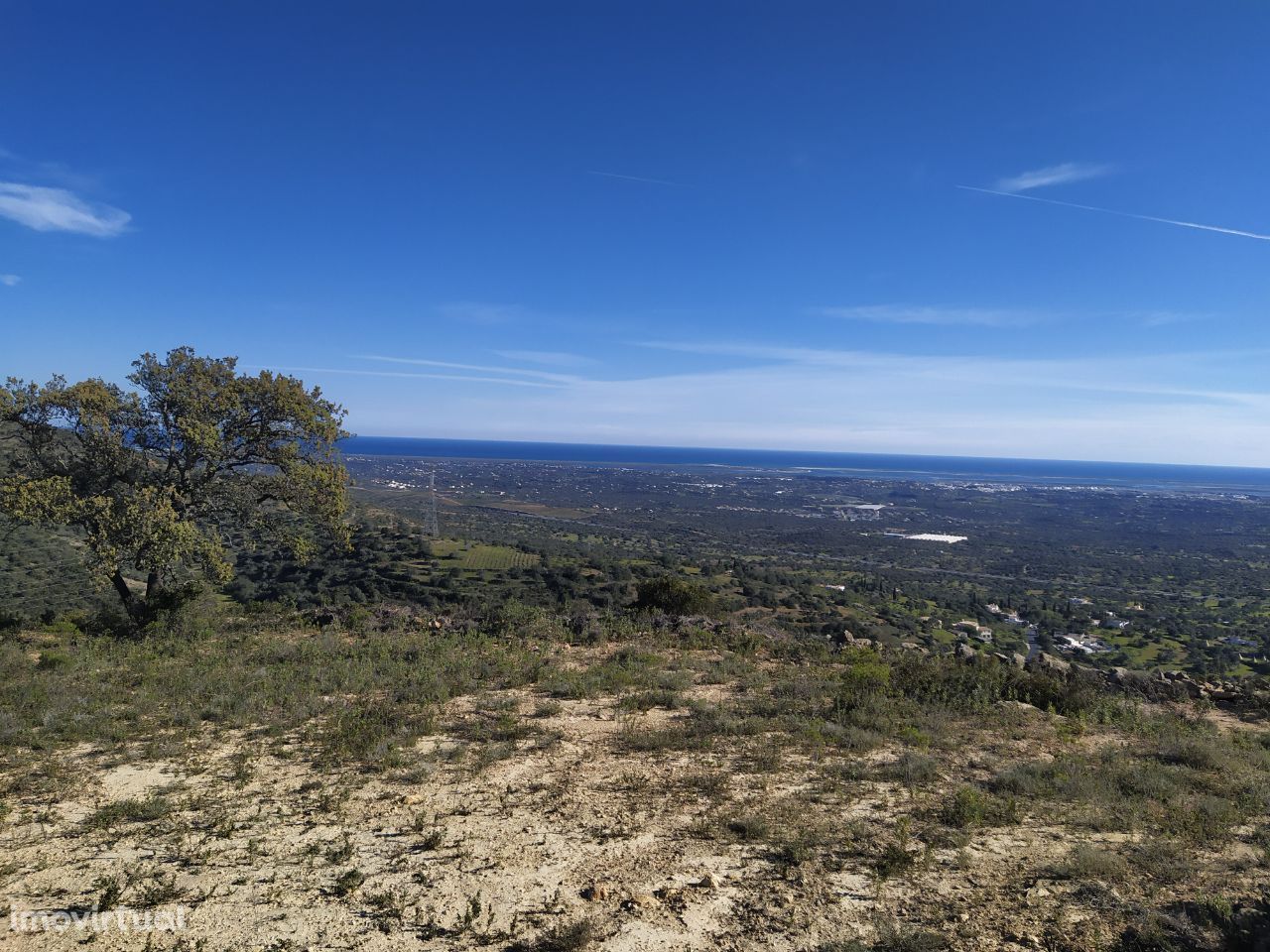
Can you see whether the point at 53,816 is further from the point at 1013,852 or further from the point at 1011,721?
the point at 1011,721

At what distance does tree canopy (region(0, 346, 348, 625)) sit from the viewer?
11797mm

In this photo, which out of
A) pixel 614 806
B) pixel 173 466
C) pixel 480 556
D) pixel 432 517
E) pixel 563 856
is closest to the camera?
pixel 563 856

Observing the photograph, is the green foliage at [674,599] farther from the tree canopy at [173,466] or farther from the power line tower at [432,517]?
the power line tower at [432,517]

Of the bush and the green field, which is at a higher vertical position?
the bush

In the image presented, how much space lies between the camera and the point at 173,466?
1337 centimetres

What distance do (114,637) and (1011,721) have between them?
1617cm

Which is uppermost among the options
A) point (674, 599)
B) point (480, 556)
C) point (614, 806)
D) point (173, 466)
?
point (173, 466)

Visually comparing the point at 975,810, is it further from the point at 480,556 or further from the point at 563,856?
the point at 480,556

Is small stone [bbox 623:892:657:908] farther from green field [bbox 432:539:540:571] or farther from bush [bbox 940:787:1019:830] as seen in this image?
green field [bbox 432:539:540:571]

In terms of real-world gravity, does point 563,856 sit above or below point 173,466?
below

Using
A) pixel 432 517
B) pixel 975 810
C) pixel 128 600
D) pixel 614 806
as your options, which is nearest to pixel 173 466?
pixel 128 600

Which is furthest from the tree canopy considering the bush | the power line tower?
the power line tower

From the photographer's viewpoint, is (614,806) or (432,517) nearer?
(614,806)

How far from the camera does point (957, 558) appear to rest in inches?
3295
